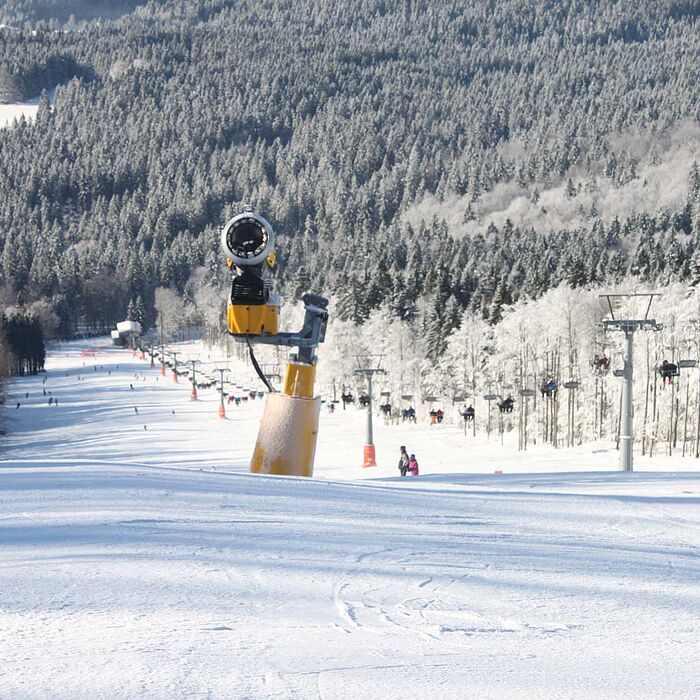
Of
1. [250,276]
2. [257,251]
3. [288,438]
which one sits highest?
[257,251]

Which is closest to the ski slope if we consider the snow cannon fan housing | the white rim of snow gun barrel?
the snow cannon fan housing

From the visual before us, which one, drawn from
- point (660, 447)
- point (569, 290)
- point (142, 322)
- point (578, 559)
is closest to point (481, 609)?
point (578, 559)

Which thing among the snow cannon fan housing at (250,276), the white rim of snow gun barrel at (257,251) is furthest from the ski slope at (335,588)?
the white rim of snow gun barrel at (257,251)

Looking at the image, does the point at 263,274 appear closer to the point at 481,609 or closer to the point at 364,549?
the point at 364,549

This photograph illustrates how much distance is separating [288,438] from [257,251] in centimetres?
258

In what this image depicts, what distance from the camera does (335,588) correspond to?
20.0ft

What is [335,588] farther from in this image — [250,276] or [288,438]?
[288,438]

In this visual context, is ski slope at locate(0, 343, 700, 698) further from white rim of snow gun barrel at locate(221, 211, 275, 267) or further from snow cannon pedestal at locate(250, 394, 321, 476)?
white rim of snow gun barrel at locate(221, 211, 275, 267)

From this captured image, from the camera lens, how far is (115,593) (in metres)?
5.76

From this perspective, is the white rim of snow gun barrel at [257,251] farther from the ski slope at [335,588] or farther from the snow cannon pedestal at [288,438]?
the ski slope at [335,588]

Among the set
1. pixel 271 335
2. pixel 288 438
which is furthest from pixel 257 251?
pixel 288 438

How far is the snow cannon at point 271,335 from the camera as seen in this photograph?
42.4 feet

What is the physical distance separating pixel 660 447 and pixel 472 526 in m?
49.9

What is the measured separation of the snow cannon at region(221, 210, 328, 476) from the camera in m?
12.9
